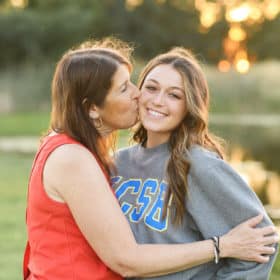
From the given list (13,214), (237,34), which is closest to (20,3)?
(237,34)

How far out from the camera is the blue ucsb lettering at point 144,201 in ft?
8.62

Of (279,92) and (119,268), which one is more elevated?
(119,268)

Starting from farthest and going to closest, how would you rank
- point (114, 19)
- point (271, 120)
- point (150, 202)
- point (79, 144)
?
point (114, 19), point (271, 120), point (150, 202), point (79, 144)

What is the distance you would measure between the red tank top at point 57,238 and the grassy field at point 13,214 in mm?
2759

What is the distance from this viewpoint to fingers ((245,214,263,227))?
254cm

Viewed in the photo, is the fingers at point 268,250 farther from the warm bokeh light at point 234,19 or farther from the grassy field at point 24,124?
the warm bokeh light at point 234,19

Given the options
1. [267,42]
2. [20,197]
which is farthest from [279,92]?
[267,42]

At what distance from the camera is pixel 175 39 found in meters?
36.8

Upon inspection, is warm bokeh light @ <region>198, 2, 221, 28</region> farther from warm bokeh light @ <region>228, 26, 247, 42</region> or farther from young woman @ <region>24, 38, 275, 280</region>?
young woman @ <region>24, 38, 275, 280</region>

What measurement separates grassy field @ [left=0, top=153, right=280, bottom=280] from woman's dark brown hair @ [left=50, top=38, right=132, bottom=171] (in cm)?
279

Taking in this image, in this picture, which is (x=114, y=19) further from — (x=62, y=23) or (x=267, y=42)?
(x=267, y=42)

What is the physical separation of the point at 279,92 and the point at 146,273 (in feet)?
58.6

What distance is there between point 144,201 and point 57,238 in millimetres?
334

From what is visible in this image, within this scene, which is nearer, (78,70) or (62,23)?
(78,70)
